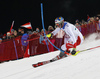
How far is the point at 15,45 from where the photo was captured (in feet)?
26.2

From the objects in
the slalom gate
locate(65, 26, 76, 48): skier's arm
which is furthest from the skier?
the slalom gate

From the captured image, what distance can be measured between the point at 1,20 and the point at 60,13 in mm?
7314

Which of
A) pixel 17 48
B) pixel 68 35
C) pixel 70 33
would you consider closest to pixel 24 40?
pixel 17 48

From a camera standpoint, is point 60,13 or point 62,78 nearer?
point 62,78

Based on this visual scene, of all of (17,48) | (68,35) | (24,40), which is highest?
(68,35)

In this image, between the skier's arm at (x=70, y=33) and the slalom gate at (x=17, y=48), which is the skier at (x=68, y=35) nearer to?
the skier's arm at (x=70, y=33)

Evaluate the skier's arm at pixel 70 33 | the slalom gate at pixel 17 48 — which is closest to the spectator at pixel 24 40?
the slalom gate at pixel 17 48

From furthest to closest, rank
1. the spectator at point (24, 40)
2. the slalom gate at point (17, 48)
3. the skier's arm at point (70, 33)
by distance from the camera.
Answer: the spectator at point (24, 40)
the slalom gate at point (17, 48)
the skier's arm at point (70, 33)

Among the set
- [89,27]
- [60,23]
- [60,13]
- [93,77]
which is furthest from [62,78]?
[60,13]

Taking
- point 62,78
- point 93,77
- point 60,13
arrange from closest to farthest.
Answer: point 93,77, point 62,78, point 60,13

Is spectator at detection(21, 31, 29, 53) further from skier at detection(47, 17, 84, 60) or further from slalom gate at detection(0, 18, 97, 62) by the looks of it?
skier at detection(47, 17, 84, 60)

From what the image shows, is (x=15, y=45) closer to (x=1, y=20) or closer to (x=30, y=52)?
(x=30, y=52)

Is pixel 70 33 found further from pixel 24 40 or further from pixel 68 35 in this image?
pixel 24 40

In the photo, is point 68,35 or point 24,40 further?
point 24,40
